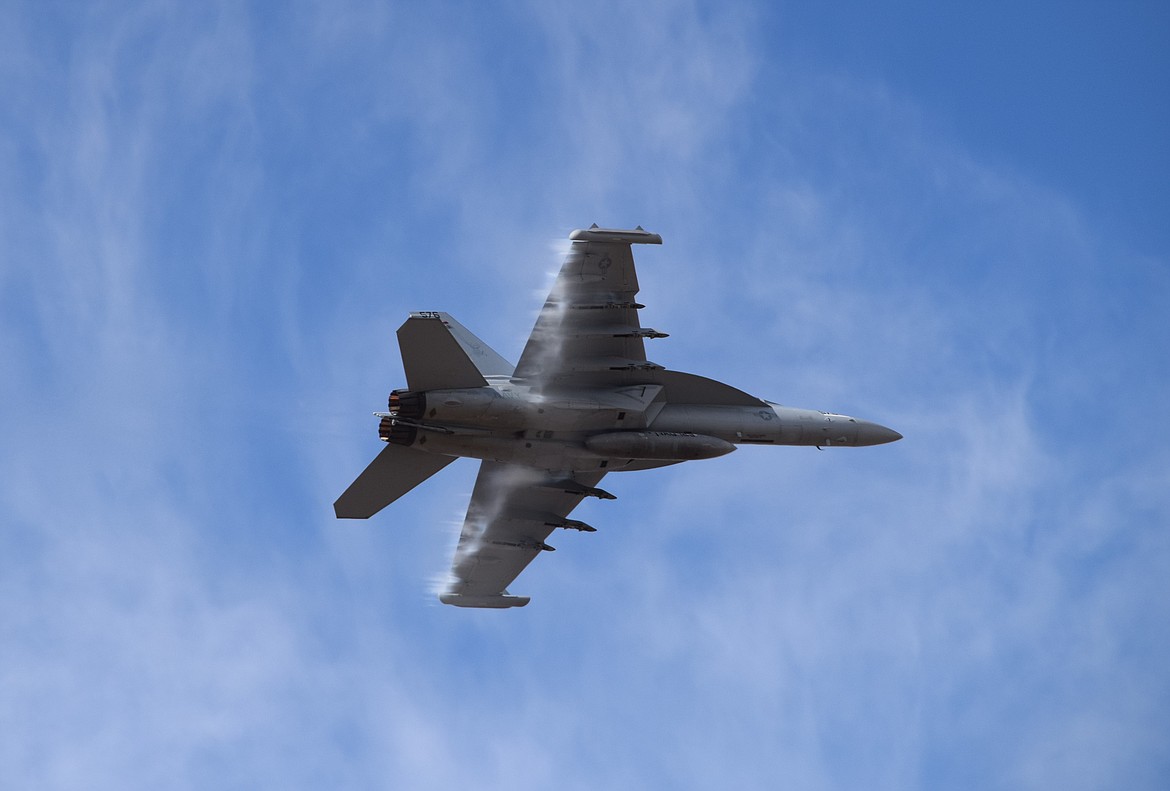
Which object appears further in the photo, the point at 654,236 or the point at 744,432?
the point at 744,432

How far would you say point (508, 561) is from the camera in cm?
3941

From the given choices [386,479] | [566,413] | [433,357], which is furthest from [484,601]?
[433,357]

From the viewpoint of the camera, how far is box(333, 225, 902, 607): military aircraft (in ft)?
105

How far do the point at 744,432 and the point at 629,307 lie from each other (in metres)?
5.32

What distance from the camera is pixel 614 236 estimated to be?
31.4m

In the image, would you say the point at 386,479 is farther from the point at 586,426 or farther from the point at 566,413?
the point at 586,426

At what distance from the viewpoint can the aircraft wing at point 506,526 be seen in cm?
3725

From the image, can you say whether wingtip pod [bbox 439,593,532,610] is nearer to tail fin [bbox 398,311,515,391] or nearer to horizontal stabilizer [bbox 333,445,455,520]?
horizontal stabilizer [bbox 333,445,455,520]

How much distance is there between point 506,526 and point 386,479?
544 cm

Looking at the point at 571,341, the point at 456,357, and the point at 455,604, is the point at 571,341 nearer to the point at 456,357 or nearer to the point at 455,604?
the point at 456,357

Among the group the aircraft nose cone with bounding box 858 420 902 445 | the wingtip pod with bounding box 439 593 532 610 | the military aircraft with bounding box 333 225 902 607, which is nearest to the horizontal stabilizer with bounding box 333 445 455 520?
the military aircraft with bounding box 333 225 902 607

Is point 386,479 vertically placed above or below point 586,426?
below

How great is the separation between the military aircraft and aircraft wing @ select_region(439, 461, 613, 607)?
51mm

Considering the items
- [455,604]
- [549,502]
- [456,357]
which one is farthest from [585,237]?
[455,604]
